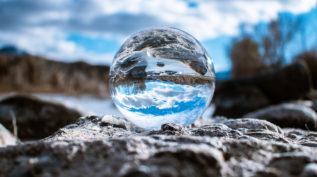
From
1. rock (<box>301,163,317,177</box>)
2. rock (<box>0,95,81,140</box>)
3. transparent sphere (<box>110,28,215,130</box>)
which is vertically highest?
transparent sphere (<box>110,28,215,130</box>)

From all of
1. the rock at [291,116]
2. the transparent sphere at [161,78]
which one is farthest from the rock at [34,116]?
the rock at [291,116]

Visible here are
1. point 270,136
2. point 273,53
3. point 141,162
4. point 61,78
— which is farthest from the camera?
point 61,78

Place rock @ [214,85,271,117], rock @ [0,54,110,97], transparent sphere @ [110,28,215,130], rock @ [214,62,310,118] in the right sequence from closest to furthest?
1. transparent sphere @ [110,28,215,130]
2. rock @ [214,85,271,117]
3. rock @ [214,62,310,118]
4. rock @ [0,54,110,97]

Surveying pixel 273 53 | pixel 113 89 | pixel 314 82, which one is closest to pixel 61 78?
pixel 273 53

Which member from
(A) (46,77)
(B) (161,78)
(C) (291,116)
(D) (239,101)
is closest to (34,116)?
(B) (161,78)

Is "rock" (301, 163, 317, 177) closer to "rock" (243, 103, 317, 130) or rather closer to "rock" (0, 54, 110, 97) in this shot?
"rock" (243, 103, 317, 130)

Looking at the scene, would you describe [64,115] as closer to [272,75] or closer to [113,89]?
[113,89]

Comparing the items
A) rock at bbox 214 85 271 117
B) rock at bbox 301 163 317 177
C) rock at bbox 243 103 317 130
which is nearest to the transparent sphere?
rock at bbox 301 163 317 177

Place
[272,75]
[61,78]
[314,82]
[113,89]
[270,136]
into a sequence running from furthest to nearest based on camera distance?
1. [61,78]
2. [314,82]
3. [272,75]
4. [113,89]
5. [270,136]
